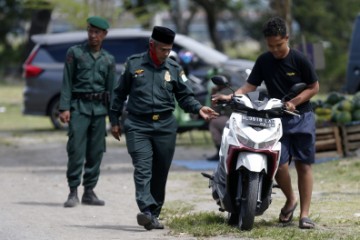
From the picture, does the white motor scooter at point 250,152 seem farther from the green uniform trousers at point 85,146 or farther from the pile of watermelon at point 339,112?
the pile of watermelon at point 339,112

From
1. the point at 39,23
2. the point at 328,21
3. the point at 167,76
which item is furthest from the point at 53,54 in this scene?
the point at 328,21

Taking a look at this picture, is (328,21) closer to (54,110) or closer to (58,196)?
(54,110)

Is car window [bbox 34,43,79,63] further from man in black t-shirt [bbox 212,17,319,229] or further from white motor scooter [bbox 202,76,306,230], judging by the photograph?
white motor scooter [bbox 202,76,306,230]

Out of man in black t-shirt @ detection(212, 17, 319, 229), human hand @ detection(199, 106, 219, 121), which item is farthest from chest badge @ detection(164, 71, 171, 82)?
man in black t-shirt @ detection(212, 17, 319, 229)

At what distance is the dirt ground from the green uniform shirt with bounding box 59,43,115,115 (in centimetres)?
109

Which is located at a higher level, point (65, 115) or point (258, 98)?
point (258, 98)

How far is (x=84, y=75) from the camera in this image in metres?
12.3

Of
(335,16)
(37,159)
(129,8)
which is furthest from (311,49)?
(335,16)

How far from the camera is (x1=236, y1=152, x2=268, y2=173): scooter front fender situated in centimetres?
956

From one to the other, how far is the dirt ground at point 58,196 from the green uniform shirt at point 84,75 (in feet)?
3.57

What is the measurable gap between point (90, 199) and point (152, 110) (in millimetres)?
2430

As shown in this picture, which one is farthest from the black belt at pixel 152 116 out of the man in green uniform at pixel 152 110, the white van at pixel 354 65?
the white van at pixel 354 65

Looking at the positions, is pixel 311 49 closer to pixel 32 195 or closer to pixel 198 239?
pixel 32 195

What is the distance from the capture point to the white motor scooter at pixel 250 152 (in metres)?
9.62
